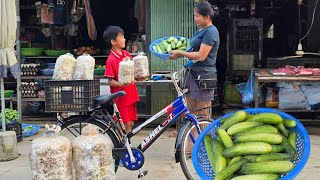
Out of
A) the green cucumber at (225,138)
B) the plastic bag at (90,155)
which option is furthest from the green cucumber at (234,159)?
the plastic bag at (90,155)

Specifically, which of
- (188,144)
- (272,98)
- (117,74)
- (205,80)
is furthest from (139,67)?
(272,98)

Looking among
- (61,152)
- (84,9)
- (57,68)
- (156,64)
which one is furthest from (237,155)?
(84,9)

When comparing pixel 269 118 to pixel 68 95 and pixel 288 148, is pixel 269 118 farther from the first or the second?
pixel 68 95

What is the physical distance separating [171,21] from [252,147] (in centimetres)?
468

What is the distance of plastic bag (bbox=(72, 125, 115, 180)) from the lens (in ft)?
12.3

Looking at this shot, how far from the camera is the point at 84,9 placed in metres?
8.64

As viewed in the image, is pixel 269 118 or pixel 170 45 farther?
pixel 170 45

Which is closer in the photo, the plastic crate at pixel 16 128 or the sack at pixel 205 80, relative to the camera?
the sack at pixel 205 80

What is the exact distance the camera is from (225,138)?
3.59 m

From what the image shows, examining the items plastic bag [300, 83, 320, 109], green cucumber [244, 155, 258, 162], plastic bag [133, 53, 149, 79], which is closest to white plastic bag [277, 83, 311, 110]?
plastic bag [300, 83, 320, 109]

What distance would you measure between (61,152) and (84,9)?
5.47m

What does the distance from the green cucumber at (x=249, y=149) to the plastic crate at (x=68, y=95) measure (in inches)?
66.3

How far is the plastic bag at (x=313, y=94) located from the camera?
785cm

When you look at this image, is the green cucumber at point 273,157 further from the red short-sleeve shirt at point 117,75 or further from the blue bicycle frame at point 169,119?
the red short-sleeve shirt at point 117,75
